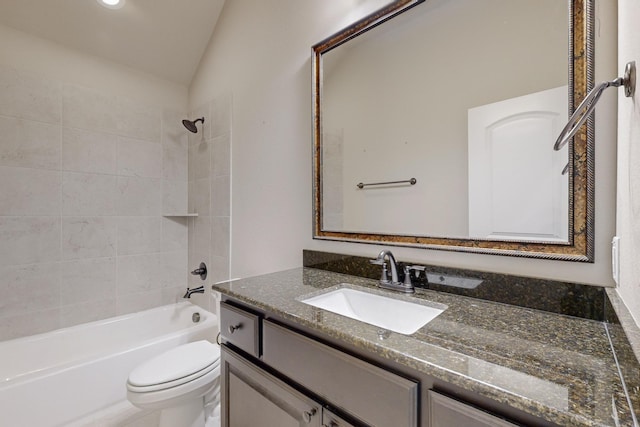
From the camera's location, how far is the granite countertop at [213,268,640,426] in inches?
17.9

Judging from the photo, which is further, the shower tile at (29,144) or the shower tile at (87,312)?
the shower tile at (87,312)

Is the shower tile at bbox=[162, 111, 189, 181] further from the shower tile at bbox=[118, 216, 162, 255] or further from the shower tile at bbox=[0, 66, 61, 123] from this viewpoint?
the shower tile at bbox=[0, 66, 61, 123]

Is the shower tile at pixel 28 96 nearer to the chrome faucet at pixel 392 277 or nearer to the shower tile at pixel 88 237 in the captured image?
the shower tile at pixel 88 237

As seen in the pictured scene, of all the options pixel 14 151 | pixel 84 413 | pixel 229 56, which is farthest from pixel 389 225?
pixel 14 151

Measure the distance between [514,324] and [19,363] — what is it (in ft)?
8.57

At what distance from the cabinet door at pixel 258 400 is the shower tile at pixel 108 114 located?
1.93m

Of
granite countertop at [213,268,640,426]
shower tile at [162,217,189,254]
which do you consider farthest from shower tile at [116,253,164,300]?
granite countertop at [213,268,640,426]

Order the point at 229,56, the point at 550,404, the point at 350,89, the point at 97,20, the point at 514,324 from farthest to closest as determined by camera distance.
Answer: the point at 229,56 → the point at 97,20 → the point at 350,89 → the point at 514,324 → the point at 550,404

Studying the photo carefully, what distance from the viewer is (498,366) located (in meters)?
0.56

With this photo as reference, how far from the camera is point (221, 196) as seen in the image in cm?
219

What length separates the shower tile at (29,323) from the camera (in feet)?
5.99

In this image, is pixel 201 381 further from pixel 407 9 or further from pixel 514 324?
pixel 407 9

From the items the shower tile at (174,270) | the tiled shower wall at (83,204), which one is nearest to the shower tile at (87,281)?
the tiled shower wall at (83,204)

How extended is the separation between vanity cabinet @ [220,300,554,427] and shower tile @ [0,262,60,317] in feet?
5.27
